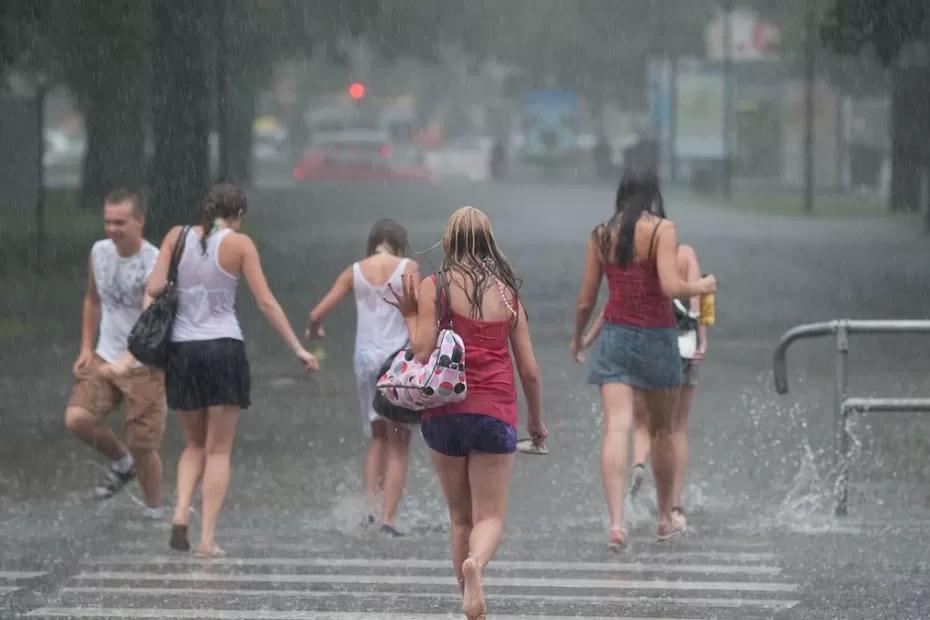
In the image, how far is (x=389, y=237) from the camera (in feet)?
31.5

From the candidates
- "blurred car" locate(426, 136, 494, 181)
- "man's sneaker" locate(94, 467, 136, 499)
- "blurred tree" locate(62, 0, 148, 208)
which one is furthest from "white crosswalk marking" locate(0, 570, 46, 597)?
"blurred car" locate(426, 136, 494, 181)

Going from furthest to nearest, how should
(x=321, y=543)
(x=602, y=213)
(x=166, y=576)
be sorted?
(x=602, y=213), (x=321, y=543), (x=166, y=576)

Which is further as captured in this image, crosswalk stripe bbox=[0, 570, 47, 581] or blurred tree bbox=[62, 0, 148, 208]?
blurred tree bbox=[62, 0, 148, 208]

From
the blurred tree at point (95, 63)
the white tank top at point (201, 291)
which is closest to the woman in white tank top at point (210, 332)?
→ the white tank top at point (201, 291)

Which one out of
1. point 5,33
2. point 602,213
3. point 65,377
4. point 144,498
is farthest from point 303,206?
point 144,498

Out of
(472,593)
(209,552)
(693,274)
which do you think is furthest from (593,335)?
(472,593)

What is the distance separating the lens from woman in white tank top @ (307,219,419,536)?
9.48 meters

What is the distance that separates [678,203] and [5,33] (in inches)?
939

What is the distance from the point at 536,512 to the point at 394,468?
1075 mm

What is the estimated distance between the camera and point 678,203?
43375 mm

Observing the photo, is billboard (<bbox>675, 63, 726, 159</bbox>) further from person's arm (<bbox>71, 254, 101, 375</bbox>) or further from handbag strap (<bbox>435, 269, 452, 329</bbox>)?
handbag strap (<bbox>435, 269, 452, 329</bbox>)

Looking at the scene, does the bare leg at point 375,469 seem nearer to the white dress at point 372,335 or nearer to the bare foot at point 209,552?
the white dress at point 372,335

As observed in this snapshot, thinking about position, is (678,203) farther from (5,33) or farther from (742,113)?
(5,33)

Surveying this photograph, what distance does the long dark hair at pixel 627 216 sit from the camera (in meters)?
8.73
